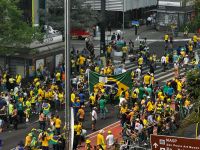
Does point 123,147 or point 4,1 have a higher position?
point 4,1

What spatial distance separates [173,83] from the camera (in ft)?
115

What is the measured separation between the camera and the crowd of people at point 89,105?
25875 millimetres

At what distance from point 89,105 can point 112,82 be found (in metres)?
2.02

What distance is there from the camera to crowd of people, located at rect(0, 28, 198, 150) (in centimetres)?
2588

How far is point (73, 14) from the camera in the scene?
5225 centimetres

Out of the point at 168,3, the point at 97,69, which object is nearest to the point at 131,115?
the point at 97,69

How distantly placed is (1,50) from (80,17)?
1632 centimetres

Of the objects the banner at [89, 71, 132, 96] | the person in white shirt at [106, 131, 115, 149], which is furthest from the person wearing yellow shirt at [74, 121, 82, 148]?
the banner at [89, 71, 132, 96]

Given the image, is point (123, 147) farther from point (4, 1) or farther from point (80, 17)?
point (80, 17)

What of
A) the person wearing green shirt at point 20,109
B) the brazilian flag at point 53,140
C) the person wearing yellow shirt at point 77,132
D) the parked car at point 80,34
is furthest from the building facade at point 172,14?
the brazilian flag at point 53,140

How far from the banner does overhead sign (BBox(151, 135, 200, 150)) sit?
68.8 ft

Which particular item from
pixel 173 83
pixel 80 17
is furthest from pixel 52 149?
pixel 80 17

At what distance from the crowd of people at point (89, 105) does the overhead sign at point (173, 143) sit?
34.7 ft

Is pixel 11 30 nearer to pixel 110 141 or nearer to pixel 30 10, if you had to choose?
pixel 30 10
